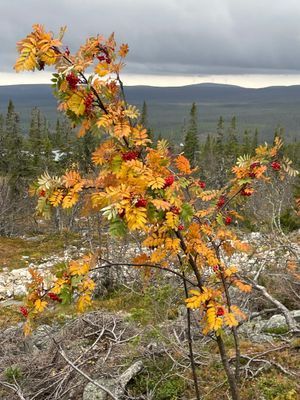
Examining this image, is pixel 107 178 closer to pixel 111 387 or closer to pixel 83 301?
pixel 83 301

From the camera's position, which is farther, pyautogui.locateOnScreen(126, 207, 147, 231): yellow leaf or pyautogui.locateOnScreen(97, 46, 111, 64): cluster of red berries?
pyautogui.locateOnScreen(97, 46, 111, 64): cluster of red berries

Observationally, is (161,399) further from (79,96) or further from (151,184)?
(79,96)

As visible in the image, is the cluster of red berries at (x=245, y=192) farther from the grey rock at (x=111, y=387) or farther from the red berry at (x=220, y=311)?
the grey rock at (x=111, y=387)

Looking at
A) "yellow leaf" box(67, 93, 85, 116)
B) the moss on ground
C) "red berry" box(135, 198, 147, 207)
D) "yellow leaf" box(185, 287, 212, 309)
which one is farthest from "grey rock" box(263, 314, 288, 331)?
the moss on ground

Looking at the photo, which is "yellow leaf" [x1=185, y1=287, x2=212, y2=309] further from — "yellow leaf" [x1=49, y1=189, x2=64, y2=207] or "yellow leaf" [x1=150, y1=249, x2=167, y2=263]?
"yellow leaf" [x1=49, y1=189, x2=64, y2=207]

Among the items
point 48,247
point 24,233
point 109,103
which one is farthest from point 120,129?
point 24,233

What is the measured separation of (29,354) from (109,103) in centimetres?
457

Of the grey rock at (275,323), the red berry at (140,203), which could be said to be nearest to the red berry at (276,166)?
the red berry at (140,203)

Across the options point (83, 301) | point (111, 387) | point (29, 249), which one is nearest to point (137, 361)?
point (111, 387)

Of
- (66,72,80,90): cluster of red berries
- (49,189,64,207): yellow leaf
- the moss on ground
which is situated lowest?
the moss on ground

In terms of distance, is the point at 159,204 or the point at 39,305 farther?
the point at 39,305

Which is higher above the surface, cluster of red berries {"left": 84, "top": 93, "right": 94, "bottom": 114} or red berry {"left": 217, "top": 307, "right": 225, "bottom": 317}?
cluster of red berries {"left": 84, "top": 93, "right": 94, "bottom": 114}

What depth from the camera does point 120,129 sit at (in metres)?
3.08

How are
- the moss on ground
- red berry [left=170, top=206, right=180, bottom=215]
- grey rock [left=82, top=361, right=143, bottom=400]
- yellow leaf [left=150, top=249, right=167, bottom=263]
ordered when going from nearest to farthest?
1. red berry [left=170, top=206, right=180, bottom=215]
2. yellow leaf [left=150, top=249, right=167, bottom=263]
3. grey rock [left=82, top=361, right=143, bottom=400]
4. the moss on ground
